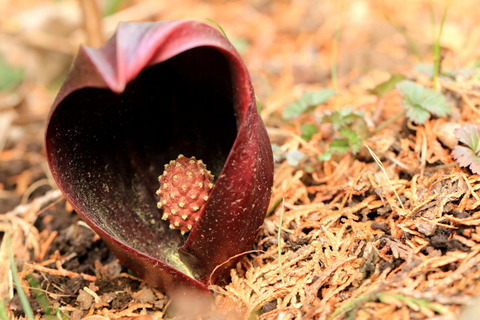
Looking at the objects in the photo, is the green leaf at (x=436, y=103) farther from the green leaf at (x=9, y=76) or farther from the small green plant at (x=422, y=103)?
the green leaf at (x=9, y=76)

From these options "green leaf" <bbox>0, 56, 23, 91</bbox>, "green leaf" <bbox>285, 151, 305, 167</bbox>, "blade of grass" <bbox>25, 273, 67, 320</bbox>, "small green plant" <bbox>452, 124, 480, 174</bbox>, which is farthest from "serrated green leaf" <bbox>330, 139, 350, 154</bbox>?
"green leaf" <bbox>0, 56, 23, 91</bbox>

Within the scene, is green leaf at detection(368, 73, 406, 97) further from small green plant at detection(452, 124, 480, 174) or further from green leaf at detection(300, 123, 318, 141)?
small green plant at detection(452, 124, 480, 174)

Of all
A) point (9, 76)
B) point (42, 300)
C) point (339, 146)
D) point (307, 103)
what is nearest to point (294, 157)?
point (339, 146)

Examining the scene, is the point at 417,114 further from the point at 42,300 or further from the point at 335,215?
the point at 42,300

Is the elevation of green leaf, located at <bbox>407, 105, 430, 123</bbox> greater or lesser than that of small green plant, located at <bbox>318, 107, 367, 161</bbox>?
greater

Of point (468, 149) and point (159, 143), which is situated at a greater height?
point (468, 149)

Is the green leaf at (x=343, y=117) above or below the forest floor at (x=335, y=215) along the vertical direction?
above

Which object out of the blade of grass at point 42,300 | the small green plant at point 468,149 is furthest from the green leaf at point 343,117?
the blade of grass at point 42,300

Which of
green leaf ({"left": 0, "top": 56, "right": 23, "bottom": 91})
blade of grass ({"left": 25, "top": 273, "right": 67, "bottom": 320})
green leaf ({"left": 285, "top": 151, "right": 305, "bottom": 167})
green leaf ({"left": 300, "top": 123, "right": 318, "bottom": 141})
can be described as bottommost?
green leaf ({"left": 0, "top": 56, "right": 23, "bottom": 91})
